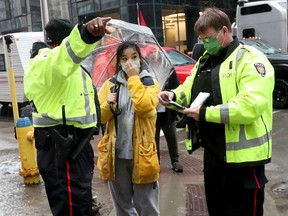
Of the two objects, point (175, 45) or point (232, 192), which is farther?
point (175, 45)

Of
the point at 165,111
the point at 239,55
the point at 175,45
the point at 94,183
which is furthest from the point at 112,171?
the point at 175,45

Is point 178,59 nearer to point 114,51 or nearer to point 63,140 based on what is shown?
point 114,51

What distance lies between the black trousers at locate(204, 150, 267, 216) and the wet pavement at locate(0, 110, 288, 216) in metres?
1.61

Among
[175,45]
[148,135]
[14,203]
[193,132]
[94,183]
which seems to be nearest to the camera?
[193,132]

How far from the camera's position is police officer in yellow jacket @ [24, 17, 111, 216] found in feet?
8.95

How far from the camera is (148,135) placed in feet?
10.9

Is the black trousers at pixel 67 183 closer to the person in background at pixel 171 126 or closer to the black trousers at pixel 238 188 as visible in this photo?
the black trousers at pixel 238 188

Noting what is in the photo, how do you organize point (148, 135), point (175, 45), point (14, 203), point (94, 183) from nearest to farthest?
1. point (148, 135)
2. point (14, 203)
3. point (94, 183)
4. point (175, 45)

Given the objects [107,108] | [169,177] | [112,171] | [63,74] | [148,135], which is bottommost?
[169,177]

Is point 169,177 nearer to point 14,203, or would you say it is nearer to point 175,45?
point 14,203

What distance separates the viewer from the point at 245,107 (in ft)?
7.61

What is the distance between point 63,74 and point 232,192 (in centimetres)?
128

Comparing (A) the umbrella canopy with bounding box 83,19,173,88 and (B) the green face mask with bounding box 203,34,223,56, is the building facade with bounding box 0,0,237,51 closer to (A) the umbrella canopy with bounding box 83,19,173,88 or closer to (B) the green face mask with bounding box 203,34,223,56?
(A) the umbrella canopy with bounding box 83,19,173,88

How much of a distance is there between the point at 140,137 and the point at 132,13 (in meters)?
18.5
